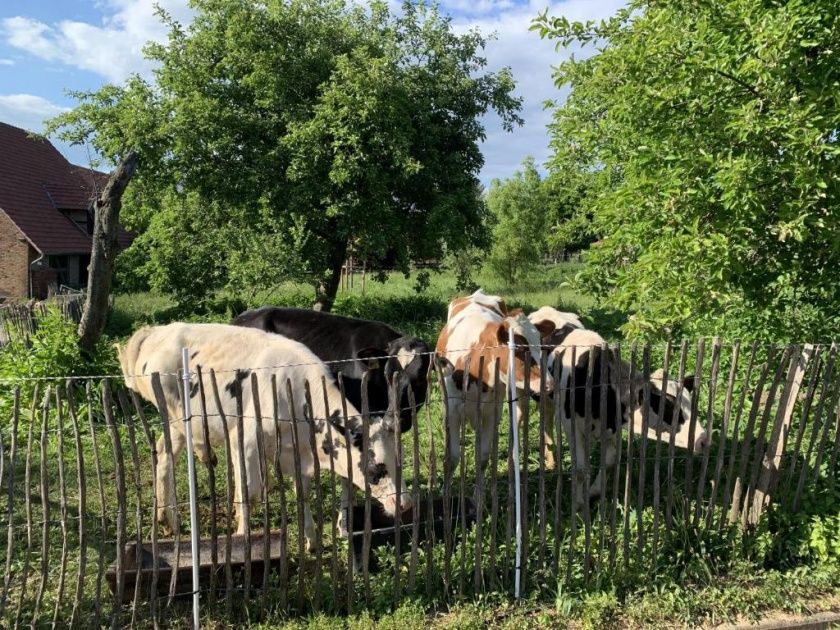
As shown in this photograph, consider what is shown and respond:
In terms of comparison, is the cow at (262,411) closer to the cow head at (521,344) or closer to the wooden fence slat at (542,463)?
the wooden fence slat at (542,463)

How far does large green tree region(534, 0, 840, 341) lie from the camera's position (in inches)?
175

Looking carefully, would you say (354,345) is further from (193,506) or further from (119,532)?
(119,532)

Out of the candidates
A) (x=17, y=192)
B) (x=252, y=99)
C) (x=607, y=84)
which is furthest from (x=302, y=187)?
(x=17, y=192)

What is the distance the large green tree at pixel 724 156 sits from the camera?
4.44 meters

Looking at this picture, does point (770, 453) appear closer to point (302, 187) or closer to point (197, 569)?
point (197, 569)

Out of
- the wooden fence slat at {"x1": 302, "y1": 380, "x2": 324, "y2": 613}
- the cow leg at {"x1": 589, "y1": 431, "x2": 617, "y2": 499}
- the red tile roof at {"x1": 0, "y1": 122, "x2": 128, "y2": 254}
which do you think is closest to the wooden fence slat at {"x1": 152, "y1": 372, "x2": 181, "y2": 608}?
the wooden fence slat at {"x1": 302, "y1": 380, "x2": 324, "y2": 613}

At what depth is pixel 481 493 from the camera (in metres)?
4.67

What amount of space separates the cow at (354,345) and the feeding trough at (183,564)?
1.80 meters

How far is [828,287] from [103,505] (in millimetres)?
6058

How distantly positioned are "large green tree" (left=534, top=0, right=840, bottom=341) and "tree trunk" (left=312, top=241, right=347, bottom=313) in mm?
11467

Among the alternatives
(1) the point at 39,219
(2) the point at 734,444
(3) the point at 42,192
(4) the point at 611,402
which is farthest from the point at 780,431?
(3) the point at 42,192

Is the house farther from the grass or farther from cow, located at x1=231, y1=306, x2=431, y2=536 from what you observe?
the grass

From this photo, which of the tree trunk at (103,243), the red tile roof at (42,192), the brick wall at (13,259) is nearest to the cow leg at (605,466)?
the tree trunk at (103,243)

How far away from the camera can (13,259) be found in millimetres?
22625
